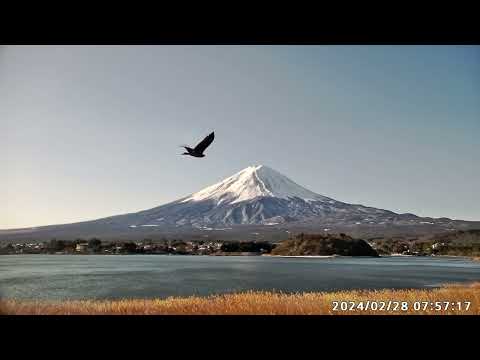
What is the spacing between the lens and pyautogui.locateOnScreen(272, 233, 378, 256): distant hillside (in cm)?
3191

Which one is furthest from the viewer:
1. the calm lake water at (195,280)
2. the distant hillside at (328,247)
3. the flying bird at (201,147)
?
the distant hillside at (328,247)

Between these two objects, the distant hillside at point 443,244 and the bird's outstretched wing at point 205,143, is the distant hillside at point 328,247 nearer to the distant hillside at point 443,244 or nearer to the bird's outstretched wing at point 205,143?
the distant hillside at point 443,244

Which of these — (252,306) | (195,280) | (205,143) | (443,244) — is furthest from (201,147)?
(443,244)

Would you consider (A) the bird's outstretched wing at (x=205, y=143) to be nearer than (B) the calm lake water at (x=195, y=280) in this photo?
Yes

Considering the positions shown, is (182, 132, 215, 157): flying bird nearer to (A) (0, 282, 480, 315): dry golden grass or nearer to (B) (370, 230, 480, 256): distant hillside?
(A) (0, 282, 480, 315): dry golden grass

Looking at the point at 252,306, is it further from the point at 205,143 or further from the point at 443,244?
the point at 443,244

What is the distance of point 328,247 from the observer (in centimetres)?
3194

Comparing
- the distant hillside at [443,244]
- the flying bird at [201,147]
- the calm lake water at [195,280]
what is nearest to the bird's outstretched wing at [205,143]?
the flying bird at [201,147]

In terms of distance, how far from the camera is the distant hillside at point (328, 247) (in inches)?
1256

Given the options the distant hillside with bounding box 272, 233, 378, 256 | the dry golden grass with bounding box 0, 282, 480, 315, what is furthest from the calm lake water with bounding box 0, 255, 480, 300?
the dry golden grass with bounding box 0, 282, 480, 315
